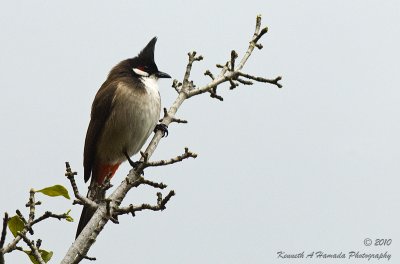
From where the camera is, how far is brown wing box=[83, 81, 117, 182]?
536cm

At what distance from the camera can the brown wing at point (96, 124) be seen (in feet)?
17.6

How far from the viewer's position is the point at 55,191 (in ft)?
9.59

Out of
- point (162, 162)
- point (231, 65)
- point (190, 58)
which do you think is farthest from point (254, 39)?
point (162, 162)

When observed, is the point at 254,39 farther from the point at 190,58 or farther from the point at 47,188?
the point at 47,188

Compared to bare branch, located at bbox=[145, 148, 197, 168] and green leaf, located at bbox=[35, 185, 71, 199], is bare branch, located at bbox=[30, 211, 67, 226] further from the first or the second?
bare branch, located at bbox=[145, 148, 197, 168]

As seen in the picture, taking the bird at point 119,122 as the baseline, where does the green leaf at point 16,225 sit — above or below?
below

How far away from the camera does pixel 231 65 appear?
412cm

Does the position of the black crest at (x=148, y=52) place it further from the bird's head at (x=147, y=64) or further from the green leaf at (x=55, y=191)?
the green leaf at (x=55, y=191)

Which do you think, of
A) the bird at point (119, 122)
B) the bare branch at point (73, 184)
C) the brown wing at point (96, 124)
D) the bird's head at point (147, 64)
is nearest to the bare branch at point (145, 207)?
the bare branch at point (73, 184)

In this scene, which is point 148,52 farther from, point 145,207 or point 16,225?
point 16,225

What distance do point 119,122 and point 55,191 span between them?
2.35m

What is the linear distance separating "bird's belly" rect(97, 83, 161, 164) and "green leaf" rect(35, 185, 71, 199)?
213 centimetres

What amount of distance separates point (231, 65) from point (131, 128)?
132cm

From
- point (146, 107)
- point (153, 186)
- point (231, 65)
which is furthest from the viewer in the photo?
point (146, 107)
